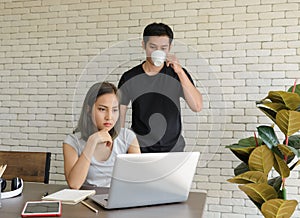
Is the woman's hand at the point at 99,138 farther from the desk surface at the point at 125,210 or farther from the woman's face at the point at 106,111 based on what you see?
the desk surface at the point at 125,210

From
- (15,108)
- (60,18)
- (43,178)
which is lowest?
(43,178)

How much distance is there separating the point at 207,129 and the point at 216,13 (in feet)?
Answer: 6.15

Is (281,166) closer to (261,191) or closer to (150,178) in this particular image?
(261,191)

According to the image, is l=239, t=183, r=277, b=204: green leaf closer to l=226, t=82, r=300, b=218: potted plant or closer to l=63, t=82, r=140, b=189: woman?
l=226, t=82, r=300, b=218: potted plant

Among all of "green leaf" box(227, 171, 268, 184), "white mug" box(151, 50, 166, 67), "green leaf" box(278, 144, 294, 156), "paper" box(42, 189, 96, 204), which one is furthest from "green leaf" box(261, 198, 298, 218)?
"white mug" box(151, 50, 166, 67)

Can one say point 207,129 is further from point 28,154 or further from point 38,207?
point 28,154

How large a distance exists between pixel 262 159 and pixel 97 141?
3.77ft

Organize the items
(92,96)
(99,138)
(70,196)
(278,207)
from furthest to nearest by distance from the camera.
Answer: (278,207) → (70,196) → (99,138) → (92,96)

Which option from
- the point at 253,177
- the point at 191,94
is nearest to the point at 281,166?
the point at 253,177

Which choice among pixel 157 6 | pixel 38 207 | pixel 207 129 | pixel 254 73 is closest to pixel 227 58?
pixel 254 73

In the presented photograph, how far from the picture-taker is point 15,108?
3.34 meters

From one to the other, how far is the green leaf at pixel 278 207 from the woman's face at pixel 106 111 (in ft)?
4.04

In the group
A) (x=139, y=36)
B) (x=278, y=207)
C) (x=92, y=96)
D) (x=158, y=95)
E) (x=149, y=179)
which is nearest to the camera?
(x=158, y=95)

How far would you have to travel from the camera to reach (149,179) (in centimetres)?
132
